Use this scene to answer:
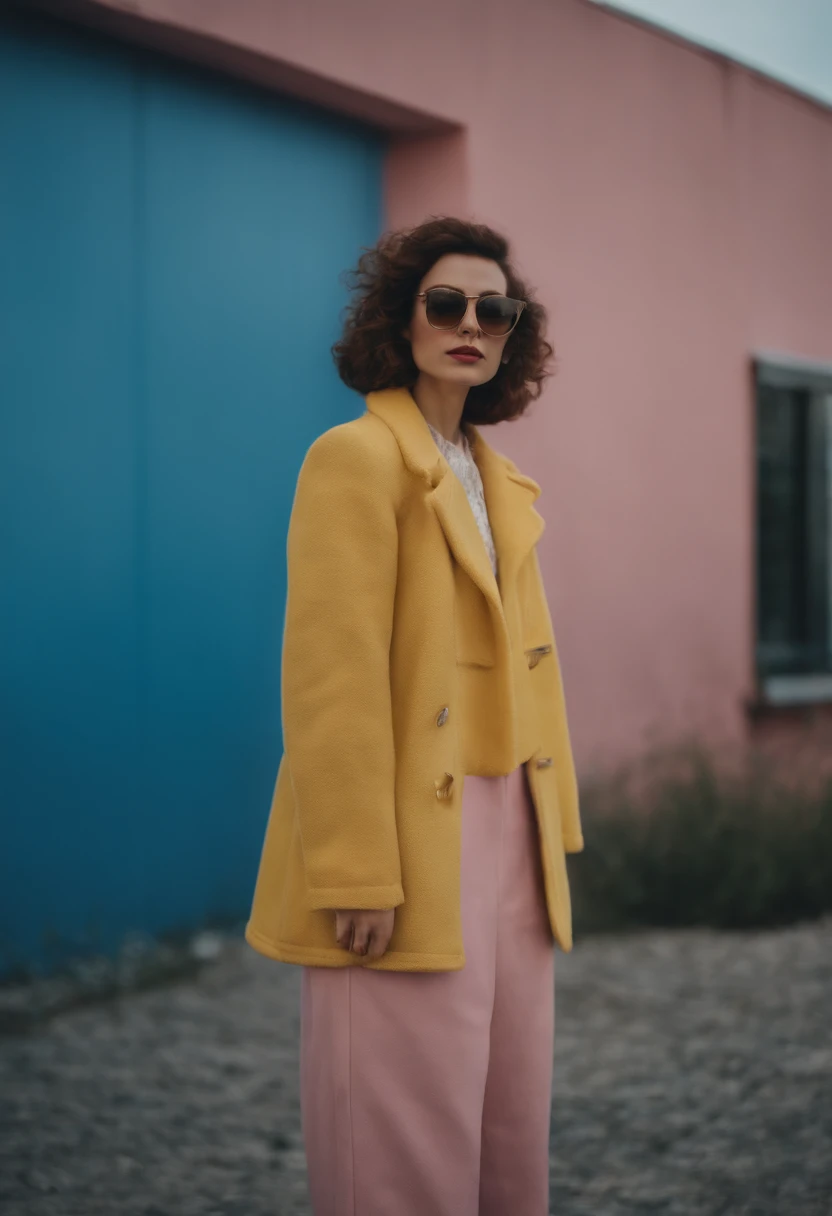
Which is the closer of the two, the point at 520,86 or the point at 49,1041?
the point at 49,1041

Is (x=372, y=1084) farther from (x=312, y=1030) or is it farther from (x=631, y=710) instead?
(x=631, y=710)

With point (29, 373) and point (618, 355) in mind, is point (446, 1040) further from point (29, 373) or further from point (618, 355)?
point (618, 355)

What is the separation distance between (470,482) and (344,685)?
501 mm

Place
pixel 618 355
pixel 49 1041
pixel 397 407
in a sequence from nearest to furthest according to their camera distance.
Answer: pixel 397 407 < pixel 49 1041 < pixel 618 355

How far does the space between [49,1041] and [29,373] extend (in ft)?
6.62

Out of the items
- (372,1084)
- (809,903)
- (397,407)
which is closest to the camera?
(372,1084)

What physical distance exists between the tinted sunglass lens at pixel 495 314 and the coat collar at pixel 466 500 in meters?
0.17

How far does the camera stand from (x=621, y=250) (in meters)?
5.85

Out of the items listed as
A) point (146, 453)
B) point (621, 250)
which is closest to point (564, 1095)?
point (146, 453)

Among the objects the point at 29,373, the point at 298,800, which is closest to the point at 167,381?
the point at 29,373

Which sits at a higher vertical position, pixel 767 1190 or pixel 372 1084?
pixel 372 1084

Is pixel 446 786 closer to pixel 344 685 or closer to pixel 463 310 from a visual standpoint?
pixel 344 685

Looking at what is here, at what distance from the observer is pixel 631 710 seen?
19.5 ft

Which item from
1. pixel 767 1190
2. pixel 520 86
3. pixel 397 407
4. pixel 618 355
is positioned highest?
pixel 520 86
